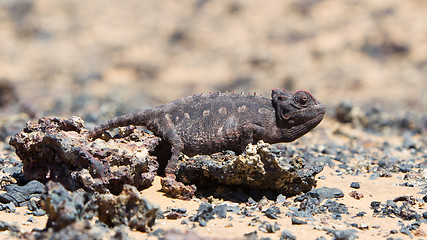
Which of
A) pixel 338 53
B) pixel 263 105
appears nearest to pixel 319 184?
pixel 263 105

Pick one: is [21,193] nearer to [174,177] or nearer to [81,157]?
[81,157]

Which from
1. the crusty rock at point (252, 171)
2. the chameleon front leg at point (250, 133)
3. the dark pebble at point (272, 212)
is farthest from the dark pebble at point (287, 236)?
the chameleon front leg at point (250, 133)

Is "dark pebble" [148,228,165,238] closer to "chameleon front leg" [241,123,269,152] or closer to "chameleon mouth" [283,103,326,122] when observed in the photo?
"chameleon front leg" [241,123,269,152]

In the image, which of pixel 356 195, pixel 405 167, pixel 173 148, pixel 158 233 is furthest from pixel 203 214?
pixel 405 167

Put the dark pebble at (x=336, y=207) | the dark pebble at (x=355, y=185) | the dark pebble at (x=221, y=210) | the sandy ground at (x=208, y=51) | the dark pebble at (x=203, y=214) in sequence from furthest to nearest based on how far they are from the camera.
Result: the sandy ground at (x=208, y=51)
the dark pebble at (x=355, y=185)
the dark pebble at (x=336, y=207)
the dark pebble at (x=221, y=210)
the dark pebble at (x=203, y=214)

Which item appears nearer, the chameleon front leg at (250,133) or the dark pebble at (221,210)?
the dark pebble at (221,210)

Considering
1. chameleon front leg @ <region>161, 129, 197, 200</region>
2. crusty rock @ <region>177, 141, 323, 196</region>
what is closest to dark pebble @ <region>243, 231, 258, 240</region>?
crusty rock @ <region>177, 141, 323, 196</region>

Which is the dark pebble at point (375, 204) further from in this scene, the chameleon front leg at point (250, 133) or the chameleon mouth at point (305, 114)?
the chameleon front leg at point (250, 133)

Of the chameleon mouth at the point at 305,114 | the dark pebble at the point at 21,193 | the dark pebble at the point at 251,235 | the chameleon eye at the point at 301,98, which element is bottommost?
the dark pebble at the point at 251,235
